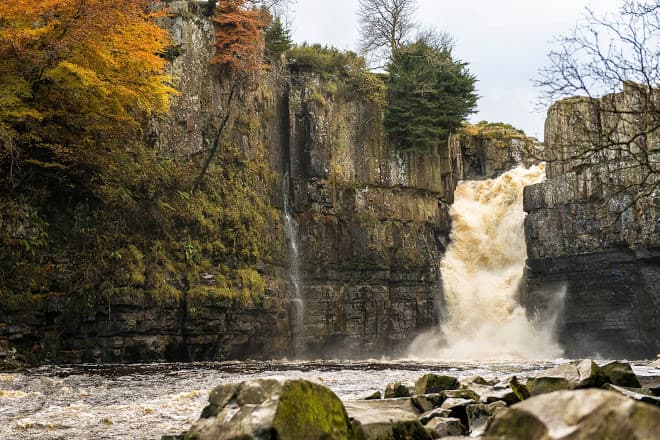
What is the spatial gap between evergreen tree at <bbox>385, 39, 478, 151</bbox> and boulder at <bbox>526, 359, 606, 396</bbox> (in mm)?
28315

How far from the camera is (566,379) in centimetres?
1034

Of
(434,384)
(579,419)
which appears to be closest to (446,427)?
(434,384)

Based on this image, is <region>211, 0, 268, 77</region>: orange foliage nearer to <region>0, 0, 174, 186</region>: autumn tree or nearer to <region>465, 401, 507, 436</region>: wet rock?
<region>0, 0, 174, 186</region>: autumn tree

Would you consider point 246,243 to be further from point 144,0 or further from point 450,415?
point 450,415

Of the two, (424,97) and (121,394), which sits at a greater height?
(424,97)

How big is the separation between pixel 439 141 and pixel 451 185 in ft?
12.7

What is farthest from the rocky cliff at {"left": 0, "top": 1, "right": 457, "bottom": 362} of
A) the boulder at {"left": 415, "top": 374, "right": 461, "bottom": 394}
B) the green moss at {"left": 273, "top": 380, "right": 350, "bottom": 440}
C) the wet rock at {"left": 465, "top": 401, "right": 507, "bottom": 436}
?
the green moss at {"left": 273, "top": 380, "right": 350, "bottom": 440}

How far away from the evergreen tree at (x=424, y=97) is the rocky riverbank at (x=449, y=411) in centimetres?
2674

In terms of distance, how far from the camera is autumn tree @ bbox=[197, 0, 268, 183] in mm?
31234

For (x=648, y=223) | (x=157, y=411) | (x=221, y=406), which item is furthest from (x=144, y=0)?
(x=648, y=223)

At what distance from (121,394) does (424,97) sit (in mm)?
27660

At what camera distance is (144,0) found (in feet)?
85.0

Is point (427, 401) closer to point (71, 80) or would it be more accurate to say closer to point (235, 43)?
point (71, 80)

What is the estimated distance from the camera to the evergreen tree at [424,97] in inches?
1510
